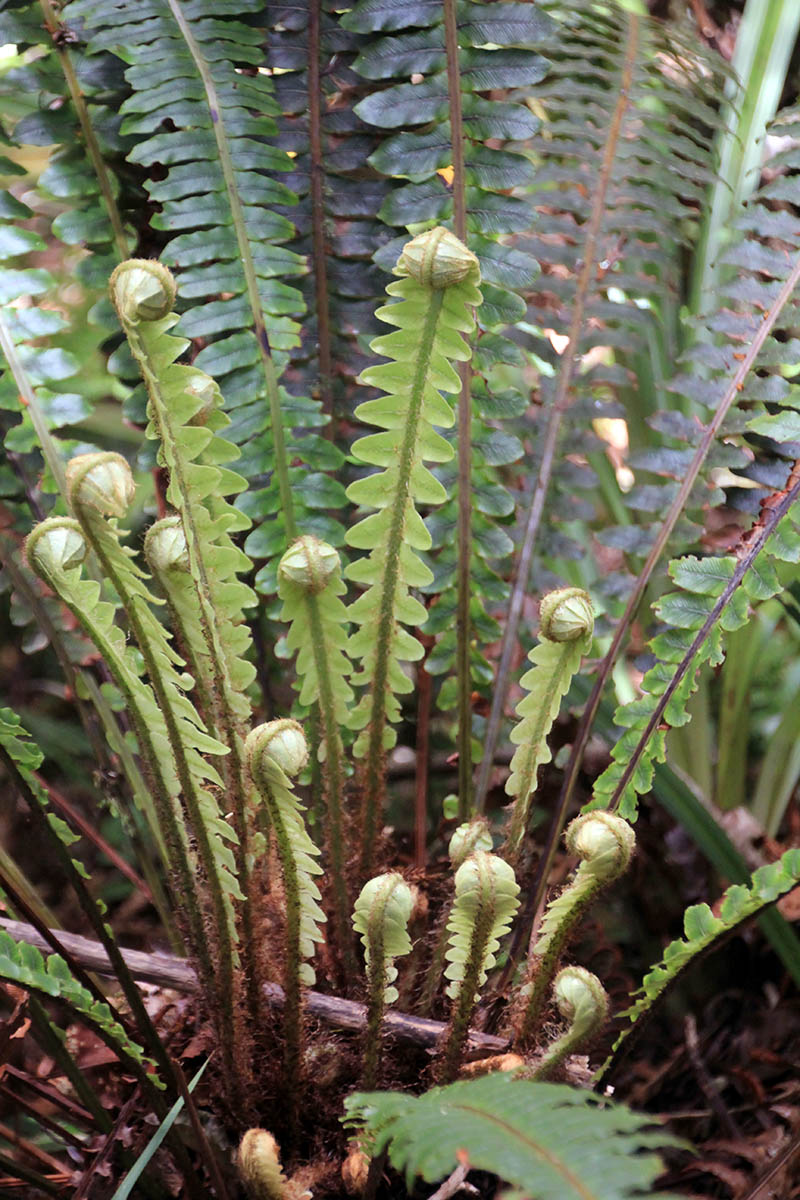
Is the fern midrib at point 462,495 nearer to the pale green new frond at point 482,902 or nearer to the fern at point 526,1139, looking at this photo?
the pale green new frond at point 482,902

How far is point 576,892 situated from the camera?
0.63m

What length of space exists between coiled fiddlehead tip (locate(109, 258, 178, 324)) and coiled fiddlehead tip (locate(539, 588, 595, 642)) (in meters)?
0.30

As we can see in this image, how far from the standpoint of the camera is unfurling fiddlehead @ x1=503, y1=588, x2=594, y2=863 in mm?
669

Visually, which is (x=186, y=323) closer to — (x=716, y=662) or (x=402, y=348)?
(x=402, y=348)

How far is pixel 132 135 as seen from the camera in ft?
3.20

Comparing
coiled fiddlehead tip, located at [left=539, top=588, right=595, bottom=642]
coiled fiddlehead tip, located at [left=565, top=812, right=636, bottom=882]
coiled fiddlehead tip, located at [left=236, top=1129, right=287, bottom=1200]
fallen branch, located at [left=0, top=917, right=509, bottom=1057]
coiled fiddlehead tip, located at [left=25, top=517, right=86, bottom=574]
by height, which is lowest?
fallen branch, located at [left=0, top=917, right=509, bottom=1057]

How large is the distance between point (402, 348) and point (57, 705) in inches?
45.8

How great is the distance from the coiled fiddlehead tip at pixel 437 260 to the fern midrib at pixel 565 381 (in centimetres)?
42

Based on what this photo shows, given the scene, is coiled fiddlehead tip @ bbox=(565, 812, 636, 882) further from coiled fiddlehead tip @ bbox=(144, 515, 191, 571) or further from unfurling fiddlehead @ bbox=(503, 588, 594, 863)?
coiled fiddlehead tip @ bbox=(144, 515, 191, 571)

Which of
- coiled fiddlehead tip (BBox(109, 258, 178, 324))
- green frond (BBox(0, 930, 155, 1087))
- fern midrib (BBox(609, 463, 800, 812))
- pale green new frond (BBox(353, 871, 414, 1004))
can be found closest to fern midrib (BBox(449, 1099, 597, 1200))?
pale green new frond (BBox(353, 871, 414, 1004))

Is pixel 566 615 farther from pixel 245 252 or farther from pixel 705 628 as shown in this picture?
pixel 245 252

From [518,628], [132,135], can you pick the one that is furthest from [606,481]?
[132,135]

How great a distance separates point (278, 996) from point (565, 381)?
0.62 metres

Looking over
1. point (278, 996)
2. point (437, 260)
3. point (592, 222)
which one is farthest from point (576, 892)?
point (592, 222)
